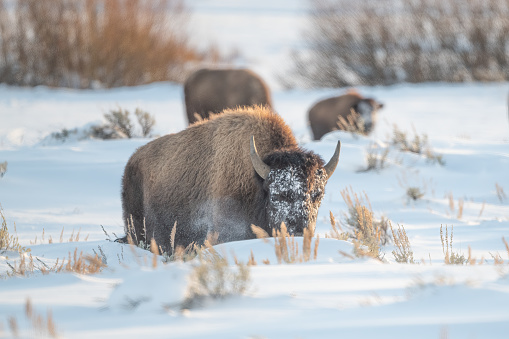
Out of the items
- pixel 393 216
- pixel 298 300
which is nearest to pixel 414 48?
pixel 393 216

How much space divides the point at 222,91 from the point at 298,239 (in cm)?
921

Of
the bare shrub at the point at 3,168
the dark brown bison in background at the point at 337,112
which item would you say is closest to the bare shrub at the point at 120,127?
the bare shrub at the point at 3,168

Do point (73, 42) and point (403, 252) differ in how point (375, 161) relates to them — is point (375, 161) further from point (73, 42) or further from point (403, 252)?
point (73, 42)

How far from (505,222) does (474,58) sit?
68.9 feet

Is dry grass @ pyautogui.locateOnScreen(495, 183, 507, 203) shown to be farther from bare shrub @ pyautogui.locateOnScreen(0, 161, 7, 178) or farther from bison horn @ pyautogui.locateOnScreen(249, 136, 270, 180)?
bare shrub @ pyautogui.locateOnScreen(0, 161, 7, 178)

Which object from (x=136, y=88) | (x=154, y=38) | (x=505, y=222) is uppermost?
(x=154, y=38)

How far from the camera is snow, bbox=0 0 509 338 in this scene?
116 inches

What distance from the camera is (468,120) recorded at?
54.7 ft

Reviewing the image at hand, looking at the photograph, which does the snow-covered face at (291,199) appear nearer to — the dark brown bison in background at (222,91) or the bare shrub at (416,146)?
the bare shrub at (416,146)

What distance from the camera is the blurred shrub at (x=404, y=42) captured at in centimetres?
2672

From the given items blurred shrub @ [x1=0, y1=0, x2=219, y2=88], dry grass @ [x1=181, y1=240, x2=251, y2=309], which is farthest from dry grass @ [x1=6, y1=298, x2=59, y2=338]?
blurred shrub @ [x1=0, y1=0, x2=219, y2=88]

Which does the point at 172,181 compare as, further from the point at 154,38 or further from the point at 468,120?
the point at 154,38

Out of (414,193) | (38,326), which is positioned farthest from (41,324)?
(414,193)

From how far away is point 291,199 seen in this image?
514 centimetres
